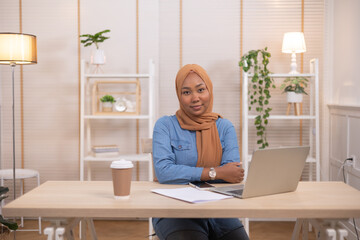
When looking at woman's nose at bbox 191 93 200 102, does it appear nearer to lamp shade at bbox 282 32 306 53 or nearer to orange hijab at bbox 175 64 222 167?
orange hijab at bbox 175 64 222 167

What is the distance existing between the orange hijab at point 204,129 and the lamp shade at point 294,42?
177 cm

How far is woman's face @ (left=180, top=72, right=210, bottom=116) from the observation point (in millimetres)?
2188

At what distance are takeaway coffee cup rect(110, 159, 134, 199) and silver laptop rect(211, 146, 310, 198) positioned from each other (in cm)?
37

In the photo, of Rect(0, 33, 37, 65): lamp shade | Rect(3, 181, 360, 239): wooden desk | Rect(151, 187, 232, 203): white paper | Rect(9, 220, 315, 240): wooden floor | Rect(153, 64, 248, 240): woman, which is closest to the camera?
Rect(3, 181, 360, 239): wooden desk

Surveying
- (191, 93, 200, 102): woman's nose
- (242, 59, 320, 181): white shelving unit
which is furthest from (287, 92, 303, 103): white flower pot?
(191, 93, 200, 102): woman's nose

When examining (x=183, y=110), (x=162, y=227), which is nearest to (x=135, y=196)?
(x=162, y=227)

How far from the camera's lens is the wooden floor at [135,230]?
360cm

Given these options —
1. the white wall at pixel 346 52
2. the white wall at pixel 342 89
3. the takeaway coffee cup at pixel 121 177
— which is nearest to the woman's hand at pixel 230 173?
the takeaway coffee cup at pixel 121 177

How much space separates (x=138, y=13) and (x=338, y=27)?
1.84 meters

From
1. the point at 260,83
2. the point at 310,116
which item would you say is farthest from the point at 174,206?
the point at 310,116

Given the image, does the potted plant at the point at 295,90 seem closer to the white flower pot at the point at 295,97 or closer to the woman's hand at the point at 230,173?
the white flower pot at the point at 295,97

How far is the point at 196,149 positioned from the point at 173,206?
0.65 metres

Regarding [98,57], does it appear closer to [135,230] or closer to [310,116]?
[135,230]

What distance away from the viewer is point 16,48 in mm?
3256
